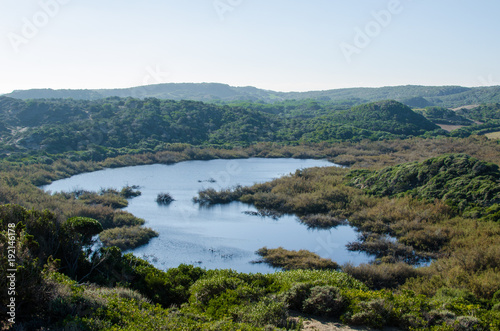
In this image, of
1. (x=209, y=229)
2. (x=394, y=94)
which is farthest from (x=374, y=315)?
(x=394, y=94)

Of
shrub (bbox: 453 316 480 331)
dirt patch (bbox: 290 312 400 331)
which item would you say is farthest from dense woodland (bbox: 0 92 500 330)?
dirt patch (bbox: 290 312 400 331)

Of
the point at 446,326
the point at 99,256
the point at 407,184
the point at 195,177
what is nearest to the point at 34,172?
the point at 195,177

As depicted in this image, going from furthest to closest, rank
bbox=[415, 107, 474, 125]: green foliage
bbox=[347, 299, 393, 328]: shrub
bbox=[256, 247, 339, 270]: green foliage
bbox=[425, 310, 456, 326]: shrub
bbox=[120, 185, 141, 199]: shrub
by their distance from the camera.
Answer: bbox=[415, 107, 474, 125]: green foliage → bbox=[120, 185, 141, 199]: shrub → bbox=[256, 247, 339, 270]: green foliage → bbox=[347, 299, 393, 328]: shrub → bbox=[425, 310, 456, 326]: shrub

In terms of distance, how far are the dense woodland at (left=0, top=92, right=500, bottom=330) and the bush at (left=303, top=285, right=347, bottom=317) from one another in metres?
0.03

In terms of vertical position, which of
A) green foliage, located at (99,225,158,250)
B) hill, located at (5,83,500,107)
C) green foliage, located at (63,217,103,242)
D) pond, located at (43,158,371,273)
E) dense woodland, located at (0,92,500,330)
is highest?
hill, located at (5,83,500,107)

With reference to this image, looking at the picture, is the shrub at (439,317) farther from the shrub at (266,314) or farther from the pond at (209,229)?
the pond at (209,229)

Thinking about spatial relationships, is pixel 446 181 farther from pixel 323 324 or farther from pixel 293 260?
pixel 323 324

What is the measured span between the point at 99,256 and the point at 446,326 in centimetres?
1025

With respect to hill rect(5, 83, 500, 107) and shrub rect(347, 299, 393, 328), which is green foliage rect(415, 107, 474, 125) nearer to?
hill rect(5, 83, 500, 107)

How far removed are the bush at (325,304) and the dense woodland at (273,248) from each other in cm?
3

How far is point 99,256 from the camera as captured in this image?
1273cm

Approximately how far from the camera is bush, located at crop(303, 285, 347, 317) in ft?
31.7

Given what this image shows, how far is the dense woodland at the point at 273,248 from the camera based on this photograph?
8492 millimetres

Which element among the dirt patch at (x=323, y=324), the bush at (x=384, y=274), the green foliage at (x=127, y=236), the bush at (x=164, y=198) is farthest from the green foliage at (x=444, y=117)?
the dirt patch at (x=323, y=324)
